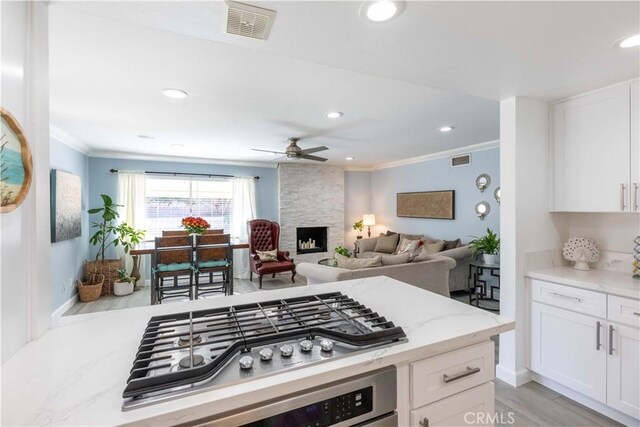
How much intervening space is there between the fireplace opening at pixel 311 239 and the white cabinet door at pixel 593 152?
501cm

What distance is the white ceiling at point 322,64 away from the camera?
4.38 ft

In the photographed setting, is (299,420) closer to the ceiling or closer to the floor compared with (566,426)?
closer to the ceiling

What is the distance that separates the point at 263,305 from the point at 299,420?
573 mm

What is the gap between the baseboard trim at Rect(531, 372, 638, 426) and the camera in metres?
1.91

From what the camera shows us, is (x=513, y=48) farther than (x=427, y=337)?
Yes

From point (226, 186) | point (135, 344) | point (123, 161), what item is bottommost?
point (135, 344)

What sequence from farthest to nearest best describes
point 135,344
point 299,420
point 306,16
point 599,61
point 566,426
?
1. point 566,426
2. point 599,61
3. point 306,16
4. point 135,344
5. point 299,420

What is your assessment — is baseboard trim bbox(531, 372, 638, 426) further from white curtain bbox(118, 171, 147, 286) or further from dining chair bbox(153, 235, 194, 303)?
white curtain bbox(118, 171, 147, 286)

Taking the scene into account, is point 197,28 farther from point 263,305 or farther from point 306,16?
point 263,305

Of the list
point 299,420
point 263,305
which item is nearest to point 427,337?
point 299,420

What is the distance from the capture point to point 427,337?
3.36ft

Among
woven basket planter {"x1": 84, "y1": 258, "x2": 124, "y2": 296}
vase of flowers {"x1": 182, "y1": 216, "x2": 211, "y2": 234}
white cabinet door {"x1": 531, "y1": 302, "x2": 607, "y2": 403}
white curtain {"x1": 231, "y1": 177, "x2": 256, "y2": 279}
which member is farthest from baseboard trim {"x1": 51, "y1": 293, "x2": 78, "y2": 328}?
white cabinet door {"x1": 531, "y1": 302, "x2": 607, "y2": 403}

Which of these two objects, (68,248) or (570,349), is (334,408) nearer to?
(570,349)

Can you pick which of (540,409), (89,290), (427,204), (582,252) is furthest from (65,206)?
(427,204)
